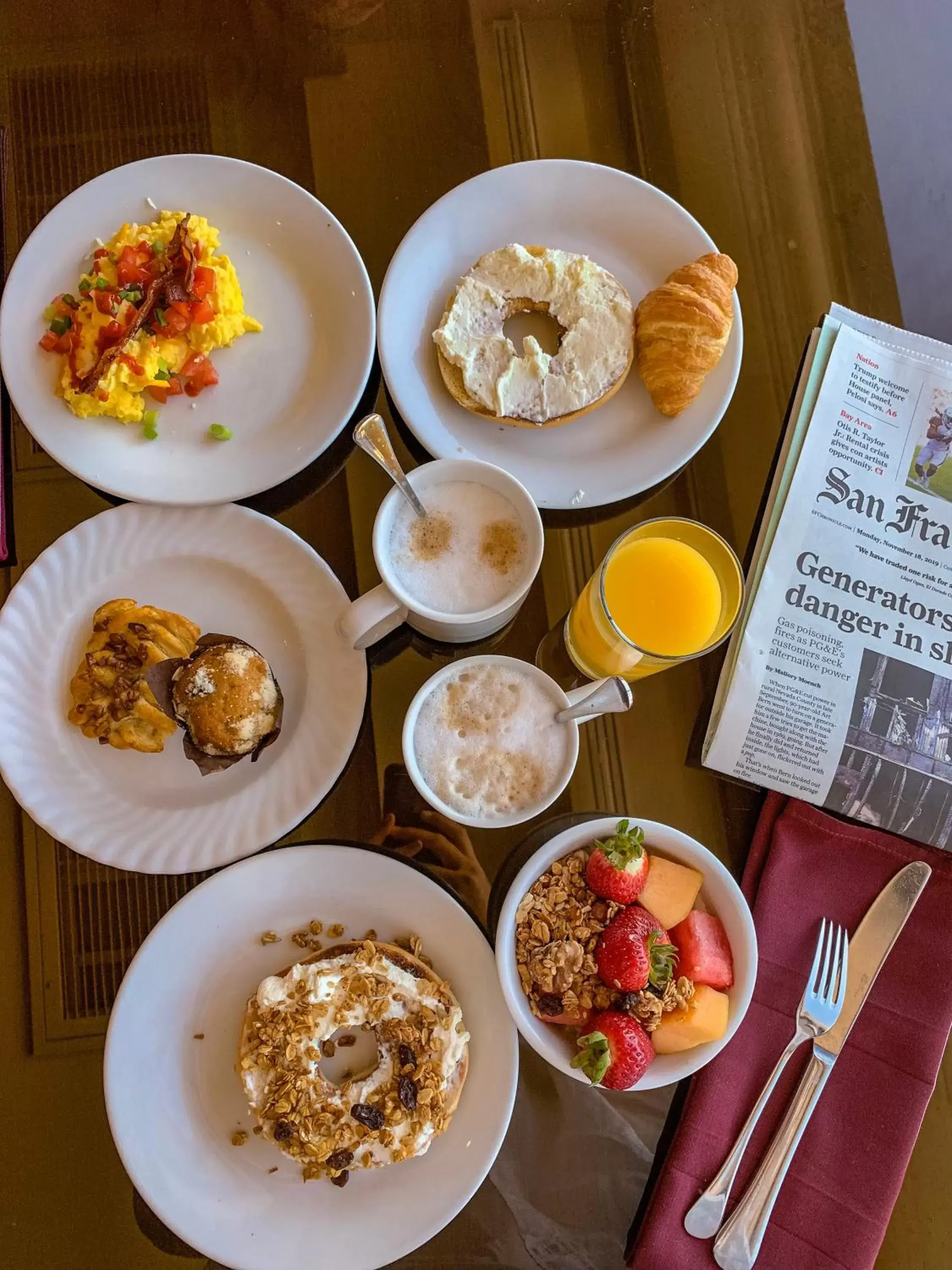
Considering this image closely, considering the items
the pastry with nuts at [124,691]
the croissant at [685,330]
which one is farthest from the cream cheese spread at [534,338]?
the pastry with nuts at [124,691]

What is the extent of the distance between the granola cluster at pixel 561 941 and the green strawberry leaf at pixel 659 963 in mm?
60

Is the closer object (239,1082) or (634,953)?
(634,953)

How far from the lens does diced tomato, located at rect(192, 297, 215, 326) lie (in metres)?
1.33

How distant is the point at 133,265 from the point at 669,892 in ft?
4.09

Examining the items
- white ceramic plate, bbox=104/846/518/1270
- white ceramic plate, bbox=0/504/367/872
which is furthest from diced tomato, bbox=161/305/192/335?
white ceramic plate, bbox=104/846/518/1270

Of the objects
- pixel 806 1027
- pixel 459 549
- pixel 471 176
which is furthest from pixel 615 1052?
pixel 471 176

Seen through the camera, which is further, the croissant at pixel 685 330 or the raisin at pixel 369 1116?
the croissant at pixel 685 330

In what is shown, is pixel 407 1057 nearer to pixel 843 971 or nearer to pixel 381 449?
pixel 843 971

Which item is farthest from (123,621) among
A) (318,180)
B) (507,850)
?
(318,180)

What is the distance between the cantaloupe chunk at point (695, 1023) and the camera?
3.68 ft

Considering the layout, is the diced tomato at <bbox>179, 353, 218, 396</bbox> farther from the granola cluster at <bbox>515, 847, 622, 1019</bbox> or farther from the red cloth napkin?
the red cloth napkin

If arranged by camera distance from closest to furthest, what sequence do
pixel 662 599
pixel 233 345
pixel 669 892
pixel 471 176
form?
pixel 669 892 → pixel 662 599 → pixel 233 345 → pixel 471 176

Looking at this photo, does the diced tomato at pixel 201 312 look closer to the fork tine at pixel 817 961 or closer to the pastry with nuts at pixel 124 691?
the pastry with nuts at pixel 124 691

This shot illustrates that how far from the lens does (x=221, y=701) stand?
1235 mm
